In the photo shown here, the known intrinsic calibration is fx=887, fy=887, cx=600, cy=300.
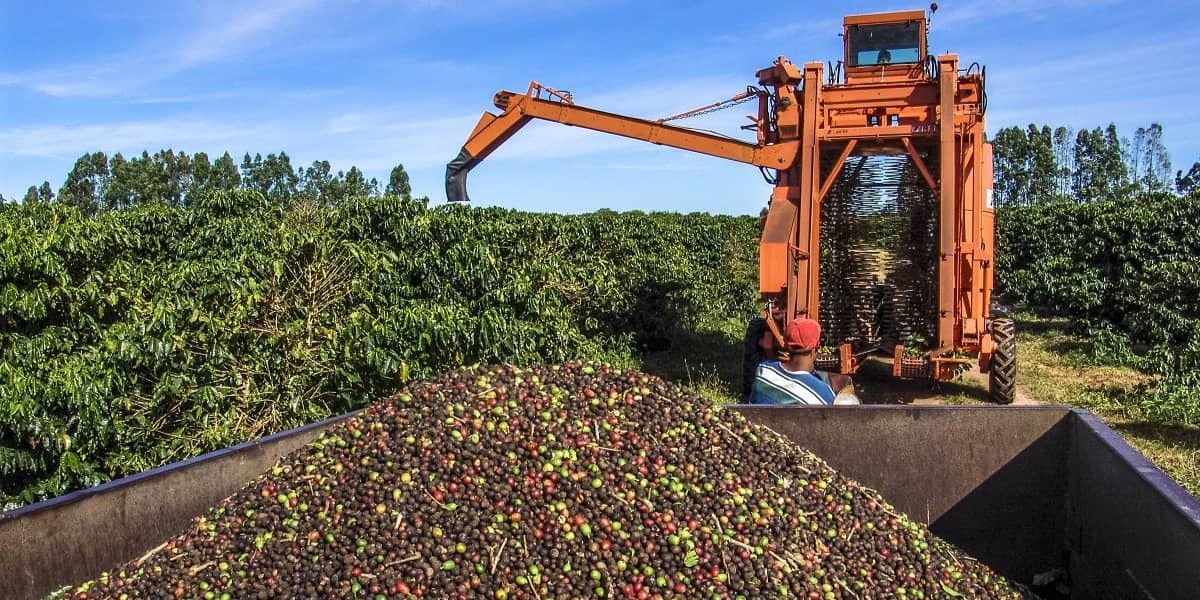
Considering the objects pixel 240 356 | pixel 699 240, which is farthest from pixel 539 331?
pixel 699 240

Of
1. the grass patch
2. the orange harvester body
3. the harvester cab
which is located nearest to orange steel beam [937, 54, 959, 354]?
the orange harvester body

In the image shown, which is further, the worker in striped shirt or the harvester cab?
the harvester cab

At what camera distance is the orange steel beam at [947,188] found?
7.14 metres

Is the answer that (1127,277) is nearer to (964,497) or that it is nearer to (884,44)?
(884,44)

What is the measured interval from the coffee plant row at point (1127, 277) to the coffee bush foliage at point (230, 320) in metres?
5.74

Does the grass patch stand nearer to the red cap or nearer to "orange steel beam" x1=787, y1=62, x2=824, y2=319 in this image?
the red cap

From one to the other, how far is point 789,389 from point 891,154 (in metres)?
3.48

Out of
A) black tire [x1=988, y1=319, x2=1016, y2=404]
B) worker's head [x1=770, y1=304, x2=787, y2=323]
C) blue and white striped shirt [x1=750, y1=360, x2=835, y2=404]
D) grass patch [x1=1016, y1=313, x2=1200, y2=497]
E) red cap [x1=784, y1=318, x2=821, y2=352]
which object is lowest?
grass patch [x1=1016, y1=313, x2=1200, y2=497]

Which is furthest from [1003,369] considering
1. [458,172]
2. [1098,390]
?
[458,172]

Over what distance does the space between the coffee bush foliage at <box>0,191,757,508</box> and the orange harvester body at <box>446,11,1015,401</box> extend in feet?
6.76

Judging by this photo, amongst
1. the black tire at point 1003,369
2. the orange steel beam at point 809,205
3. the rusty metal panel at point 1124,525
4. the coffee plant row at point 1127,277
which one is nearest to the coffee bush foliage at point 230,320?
the orange steel beam at point 809,205

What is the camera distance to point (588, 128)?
354 inches

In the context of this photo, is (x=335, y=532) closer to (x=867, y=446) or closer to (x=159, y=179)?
(x=867, y=446)

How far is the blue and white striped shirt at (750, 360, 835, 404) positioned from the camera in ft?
16.4
